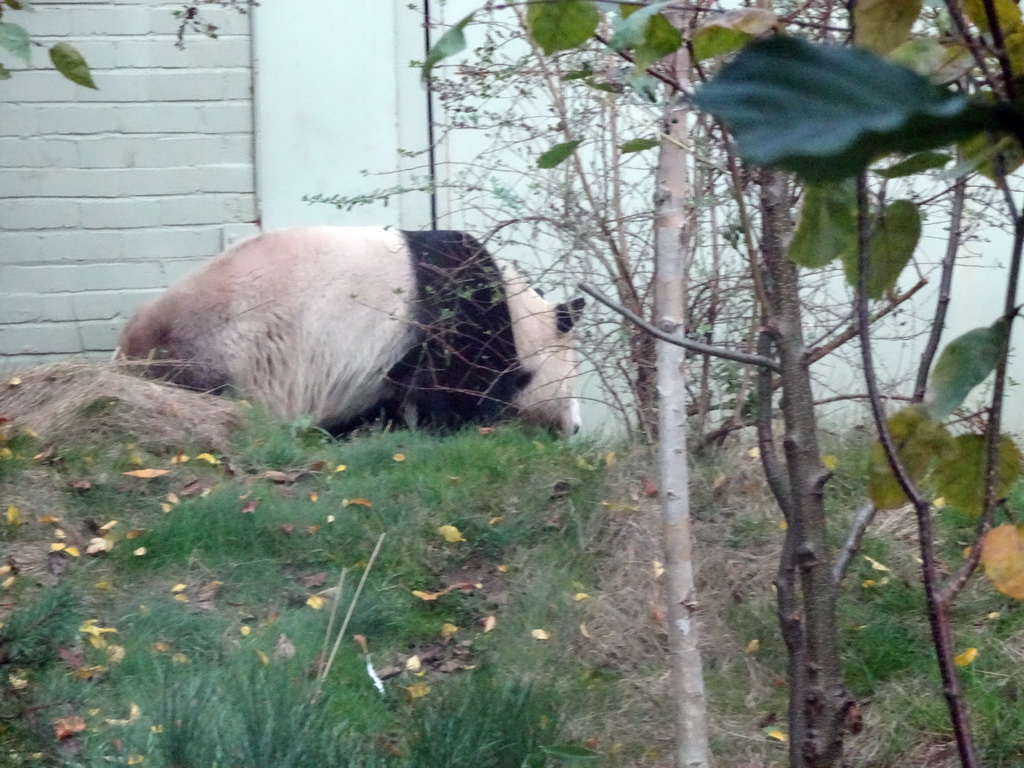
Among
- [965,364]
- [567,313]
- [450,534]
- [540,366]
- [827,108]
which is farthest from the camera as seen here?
[540,366]

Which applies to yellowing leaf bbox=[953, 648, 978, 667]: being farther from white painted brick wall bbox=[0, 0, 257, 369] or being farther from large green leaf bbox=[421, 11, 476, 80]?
white painted brick wall bbox=[0, 0, 257, 369]

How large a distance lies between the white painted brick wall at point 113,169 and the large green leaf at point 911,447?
544 centimetres

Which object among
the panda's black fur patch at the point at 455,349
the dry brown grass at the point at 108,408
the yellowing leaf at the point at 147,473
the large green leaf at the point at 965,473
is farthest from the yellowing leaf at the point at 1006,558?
the panda's black fur patch at the point at 455,349

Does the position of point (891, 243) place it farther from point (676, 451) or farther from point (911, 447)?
point (676, 451)

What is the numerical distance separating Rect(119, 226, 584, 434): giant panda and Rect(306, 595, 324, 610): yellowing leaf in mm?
1931

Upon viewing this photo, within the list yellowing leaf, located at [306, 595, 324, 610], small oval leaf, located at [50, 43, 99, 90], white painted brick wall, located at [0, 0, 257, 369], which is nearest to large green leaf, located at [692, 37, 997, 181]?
small oval leaf, located at [50, 43, 99, 90]

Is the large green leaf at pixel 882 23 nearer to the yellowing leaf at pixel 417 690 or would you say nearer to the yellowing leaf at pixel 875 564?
the yellowing leaf at pixel 417 690

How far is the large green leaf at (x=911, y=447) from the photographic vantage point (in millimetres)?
1220

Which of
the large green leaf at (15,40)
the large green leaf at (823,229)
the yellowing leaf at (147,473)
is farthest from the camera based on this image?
the yellowing leaf at (147,473)

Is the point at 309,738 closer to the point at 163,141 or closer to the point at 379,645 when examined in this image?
the point at 379,645

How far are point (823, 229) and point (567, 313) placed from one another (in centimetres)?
346

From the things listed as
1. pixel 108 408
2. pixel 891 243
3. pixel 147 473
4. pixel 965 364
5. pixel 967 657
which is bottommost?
pixel 967 657

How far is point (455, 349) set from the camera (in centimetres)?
525

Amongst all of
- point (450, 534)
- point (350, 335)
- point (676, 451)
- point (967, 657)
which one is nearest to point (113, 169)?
point (350, 335)
